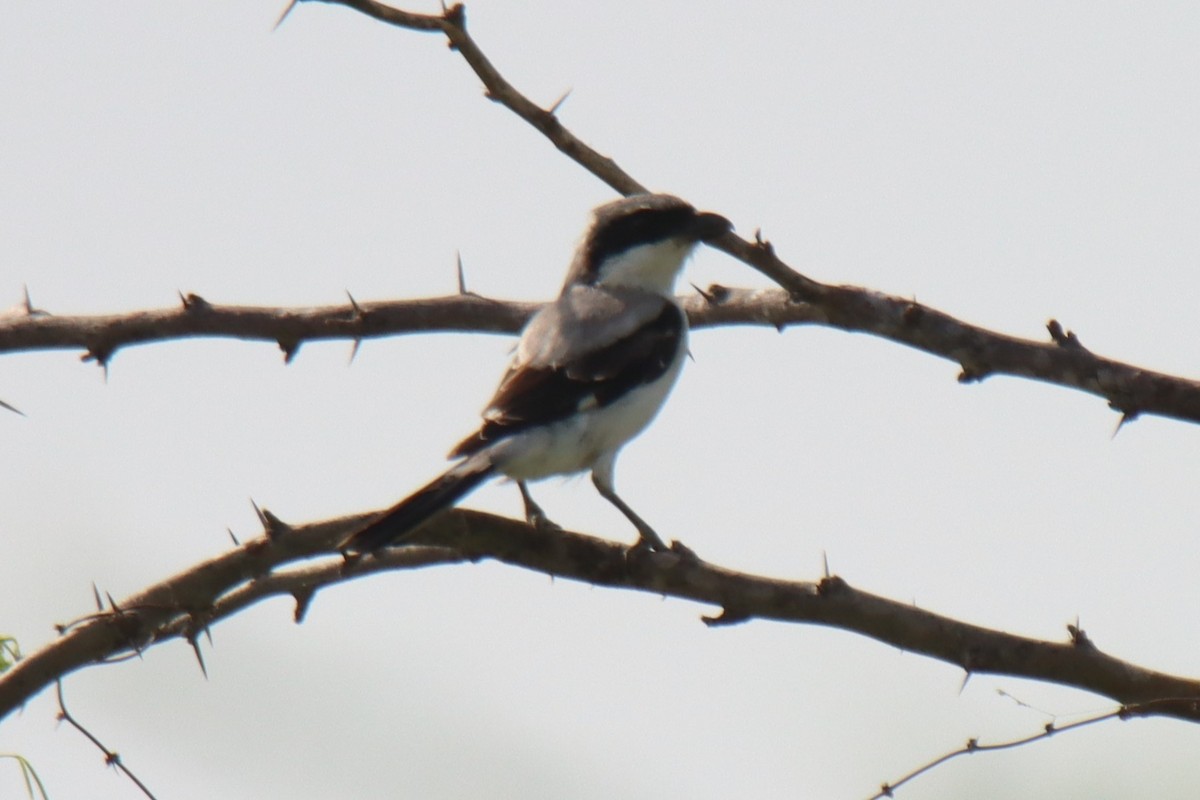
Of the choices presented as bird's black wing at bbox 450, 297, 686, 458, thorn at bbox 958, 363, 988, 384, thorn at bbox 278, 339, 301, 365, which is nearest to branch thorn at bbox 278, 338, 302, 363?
thorn at bbox 278, 339, 301, 365

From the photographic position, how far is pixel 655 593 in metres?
4.71

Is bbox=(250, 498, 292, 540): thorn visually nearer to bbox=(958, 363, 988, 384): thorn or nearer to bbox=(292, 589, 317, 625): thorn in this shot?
bbox=(292, 589, 317, 625): thorn

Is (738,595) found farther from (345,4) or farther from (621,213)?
(621,213)

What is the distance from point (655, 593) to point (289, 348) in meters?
1.90

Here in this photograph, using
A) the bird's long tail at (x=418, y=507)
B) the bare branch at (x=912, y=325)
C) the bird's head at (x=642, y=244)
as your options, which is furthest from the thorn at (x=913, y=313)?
the bird's head at (x=642, y=244)

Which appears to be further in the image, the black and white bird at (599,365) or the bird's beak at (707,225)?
the bird's beak at (707,225)

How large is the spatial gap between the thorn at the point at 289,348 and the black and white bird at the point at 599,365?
73 centimetres

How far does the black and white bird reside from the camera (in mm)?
5805

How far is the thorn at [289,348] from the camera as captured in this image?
19.1 ft

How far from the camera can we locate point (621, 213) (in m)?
7.34

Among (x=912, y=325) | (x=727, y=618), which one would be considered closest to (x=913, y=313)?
(x=912, y=325)

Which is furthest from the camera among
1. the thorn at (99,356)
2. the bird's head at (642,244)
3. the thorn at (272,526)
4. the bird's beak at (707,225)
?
the bird's head at (642,244)

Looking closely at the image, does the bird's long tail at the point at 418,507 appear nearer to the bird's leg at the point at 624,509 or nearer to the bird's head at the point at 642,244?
the bird's leg at the point at 624,509

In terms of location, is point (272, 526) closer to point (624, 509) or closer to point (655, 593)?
point (655, 593)
